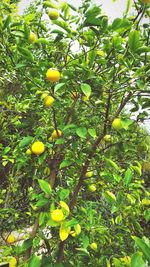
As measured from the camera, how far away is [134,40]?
36.3 inches

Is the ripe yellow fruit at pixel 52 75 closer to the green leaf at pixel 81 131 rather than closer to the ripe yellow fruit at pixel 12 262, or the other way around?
the green leaf at pixel 81 131

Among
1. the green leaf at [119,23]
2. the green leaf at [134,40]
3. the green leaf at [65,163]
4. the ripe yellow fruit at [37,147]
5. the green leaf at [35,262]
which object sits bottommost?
the green leaf at [35,262]

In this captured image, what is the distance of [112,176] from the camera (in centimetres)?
120

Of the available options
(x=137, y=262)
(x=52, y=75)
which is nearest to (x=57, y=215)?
(x=137, y=262)

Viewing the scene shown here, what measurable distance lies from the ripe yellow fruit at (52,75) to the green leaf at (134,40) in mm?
302

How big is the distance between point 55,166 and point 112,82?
0.53 m

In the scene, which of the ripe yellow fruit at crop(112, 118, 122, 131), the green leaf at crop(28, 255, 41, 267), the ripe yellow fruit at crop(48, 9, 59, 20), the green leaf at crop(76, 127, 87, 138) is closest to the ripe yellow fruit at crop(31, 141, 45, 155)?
the green leaf at crop(76, 127, 87, 138)

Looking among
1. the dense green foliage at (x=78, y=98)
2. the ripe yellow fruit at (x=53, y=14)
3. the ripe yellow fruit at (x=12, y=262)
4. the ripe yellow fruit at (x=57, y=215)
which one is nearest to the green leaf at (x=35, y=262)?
the dense green foliage at (x=78, y=98)

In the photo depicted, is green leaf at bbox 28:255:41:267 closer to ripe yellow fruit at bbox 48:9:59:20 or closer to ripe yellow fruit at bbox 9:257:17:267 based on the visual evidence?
ripe yellow fruit at bbox 9:257:17:267

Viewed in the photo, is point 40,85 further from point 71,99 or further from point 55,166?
point 55,166

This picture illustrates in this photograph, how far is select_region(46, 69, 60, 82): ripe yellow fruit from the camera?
104 cm

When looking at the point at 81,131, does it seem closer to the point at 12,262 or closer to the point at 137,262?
the point at 137,262

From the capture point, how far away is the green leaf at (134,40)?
90cm

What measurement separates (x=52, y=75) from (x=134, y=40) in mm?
336
